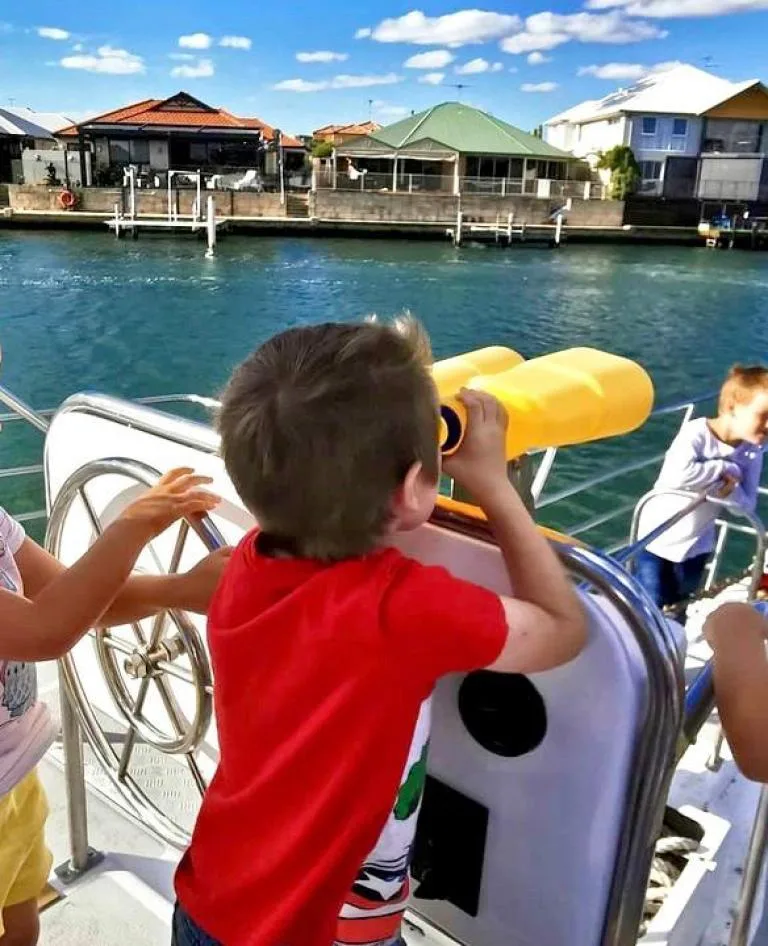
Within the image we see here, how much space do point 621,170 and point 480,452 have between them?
146 feet

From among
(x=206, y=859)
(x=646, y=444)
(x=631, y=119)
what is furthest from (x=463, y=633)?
(x=631, y=119)

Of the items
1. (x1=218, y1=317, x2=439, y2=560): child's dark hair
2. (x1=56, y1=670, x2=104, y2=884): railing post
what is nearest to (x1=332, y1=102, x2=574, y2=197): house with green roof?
(x1=56, y1=670, x2=104, y2=884): railing post

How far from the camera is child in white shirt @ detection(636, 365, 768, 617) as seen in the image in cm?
313

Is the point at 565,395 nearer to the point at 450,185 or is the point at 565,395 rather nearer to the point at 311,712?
the point at 311,712

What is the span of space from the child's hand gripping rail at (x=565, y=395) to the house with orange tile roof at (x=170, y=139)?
4341 centimetres

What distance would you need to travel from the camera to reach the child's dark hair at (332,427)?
0.84 meters

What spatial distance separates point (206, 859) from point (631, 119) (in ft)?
168

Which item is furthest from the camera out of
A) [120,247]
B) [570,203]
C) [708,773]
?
[570,203]

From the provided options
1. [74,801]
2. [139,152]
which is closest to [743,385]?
[74,801]

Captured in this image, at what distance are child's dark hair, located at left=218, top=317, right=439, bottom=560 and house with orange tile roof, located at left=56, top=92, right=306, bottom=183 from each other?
1722 inches

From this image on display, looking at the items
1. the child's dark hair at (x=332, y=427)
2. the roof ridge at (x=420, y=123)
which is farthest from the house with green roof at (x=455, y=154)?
the child's dark hair at (x=332, y=427)

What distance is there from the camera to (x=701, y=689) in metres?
0.98

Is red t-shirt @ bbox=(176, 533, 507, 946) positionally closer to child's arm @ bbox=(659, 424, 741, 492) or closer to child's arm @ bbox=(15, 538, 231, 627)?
child's arm @ bbox=(15, 538, 231, 627)

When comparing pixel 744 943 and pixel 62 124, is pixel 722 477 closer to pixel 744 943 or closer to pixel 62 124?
pixel 744 943
